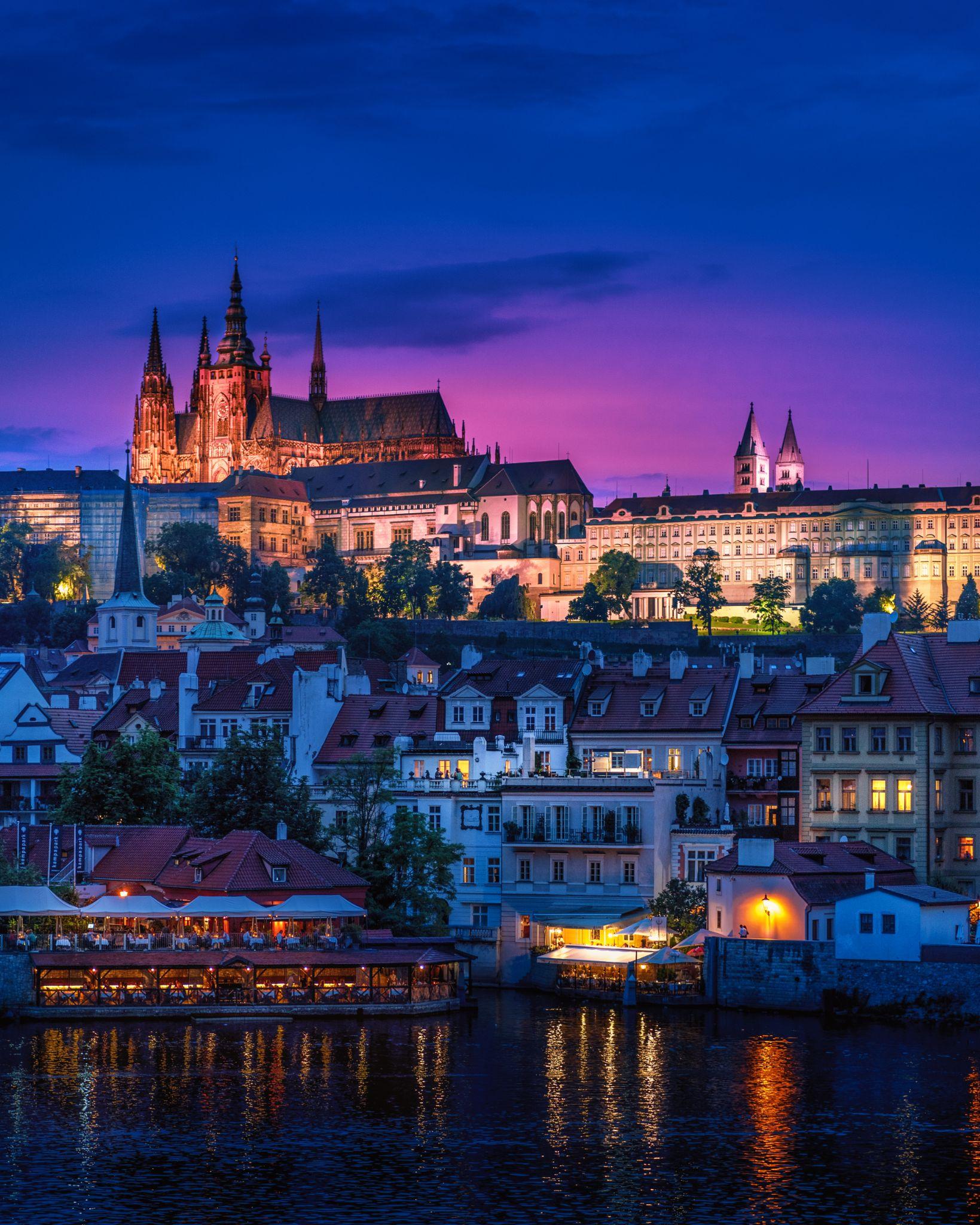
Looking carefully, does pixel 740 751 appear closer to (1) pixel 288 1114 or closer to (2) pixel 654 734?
(2) pixel 654 734

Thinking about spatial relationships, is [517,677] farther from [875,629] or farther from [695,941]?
[695,941]

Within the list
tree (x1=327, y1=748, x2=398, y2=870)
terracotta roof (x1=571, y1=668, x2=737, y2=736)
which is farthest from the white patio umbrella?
terracotta roof (x1=571, y1=668, x2=737, y2=736)

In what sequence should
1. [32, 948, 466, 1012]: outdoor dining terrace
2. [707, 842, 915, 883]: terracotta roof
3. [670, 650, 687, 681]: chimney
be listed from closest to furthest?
1. [32, 948, 466, 1012]: outdoor dining terrace
2. [707, 842, 915, 883]: terracotta roof
3. [670, 650, 687, 681]: chimney

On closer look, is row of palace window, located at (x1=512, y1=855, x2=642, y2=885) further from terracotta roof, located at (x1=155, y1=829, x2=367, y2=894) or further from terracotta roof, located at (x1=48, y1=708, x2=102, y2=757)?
terracotta roof, located at (x1=48, y1=708, x2=102, y2=757)

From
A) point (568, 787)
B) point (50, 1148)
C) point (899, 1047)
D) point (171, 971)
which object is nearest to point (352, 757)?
point (568, 787)

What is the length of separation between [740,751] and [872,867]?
10846 millimetres

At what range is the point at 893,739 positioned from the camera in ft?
284

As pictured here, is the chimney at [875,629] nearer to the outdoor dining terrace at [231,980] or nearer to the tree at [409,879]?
the tree at [409,879]

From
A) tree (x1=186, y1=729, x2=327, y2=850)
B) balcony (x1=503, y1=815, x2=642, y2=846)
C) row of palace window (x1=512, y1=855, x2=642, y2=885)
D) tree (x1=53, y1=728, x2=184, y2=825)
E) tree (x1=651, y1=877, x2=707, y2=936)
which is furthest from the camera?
tree (x1=53, y1=728, x2=184, y2=825)

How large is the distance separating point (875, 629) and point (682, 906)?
46.3 ft

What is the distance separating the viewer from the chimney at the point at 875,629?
89.5m

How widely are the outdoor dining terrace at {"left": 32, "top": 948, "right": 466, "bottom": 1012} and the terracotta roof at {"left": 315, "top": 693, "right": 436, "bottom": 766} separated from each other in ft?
64.2

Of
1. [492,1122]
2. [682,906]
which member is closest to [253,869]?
[682,906]

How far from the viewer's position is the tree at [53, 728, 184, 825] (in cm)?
9419
